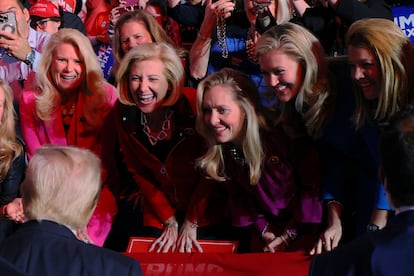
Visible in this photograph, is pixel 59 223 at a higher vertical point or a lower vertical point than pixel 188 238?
higher

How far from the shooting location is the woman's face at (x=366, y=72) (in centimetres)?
370

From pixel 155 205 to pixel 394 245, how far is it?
2.09 meters

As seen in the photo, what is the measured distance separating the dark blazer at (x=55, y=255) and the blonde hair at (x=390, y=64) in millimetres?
1480

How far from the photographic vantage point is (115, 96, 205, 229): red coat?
171 inches

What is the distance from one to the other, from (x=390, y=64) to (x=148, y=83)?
128 centimetres

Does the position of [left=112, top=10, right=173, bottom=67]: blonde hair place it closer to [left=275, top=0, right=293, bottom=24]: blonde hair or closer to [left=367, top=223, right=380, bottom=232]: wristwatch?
[left=275, top=0, right=293, bottom=24]: blonde hair

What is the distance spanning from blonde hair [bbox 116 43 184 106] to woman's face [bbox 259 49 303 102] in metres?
0.56

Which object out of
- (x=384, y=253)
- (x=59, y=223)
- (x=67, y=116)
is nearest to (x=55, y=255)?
(x=59, y=223)

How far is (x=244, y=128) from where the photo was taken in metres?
4.05

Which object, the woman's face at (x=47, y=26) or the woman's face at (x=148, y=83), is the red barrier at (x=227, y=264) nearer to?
the woman's face at (x=148, y=83)

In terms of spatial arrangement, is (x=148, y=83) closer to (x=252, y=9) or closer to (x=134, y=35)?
(x=134, y=35)

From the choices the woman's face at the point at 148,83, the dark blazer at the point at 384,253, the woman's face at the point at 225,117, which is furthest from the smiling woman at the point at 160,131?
the dark blazer at the point at 384,253

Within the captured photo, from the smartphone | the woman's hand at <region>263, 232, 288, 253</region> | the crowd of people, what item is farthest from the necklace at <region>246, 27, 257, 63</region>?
the smartphone

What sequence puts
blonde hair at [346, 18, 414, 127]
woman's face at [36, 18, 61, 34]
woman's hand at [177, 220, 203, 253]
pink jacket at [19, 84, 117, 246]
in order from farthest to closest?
1. woman's face at [36, 18, 61, 34]
2. pink jacket at [19, 84, 117, 246]
3. woman's hand at [177, 220, 203, 253]
4. blonde hair at [346, 18, 414, 127]
